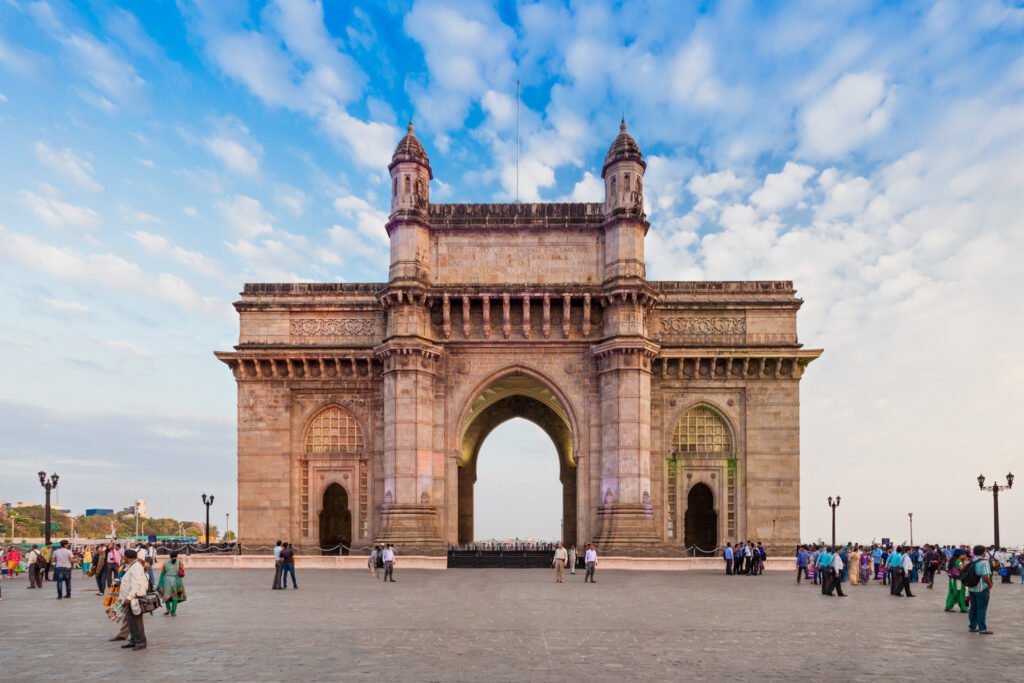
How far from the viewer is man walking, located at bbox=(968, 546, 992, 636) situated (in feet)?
50.1

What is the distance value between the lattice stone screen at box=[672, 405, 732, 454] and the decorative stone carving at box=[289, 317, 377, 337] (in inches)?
540

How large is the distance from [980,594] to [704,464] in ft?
71.1

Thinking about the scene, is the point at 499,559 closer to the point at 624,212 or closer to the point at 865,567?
the point at 865,567

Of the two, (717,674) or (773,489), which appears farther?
(773,489)

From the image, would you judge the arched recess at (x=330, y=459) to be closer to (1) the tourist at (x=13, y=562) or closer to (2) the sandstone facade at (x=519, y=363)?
(2) the sandstone facade at (x=519, y=363)

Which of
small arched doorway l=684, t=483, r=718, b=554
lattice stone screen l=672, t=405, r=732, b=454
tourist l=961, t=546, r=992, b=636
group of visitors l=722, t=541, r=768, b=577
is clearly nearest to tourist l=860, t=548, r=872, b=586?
group of visitors l=722, t=541, r=768, b=577

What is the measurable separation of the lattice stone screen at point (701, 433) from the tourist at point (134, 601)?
26.8m

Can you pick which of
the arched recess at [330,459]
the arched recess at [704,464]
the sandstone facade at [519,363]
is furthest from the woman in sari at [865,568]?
the arched recess at [330,459]

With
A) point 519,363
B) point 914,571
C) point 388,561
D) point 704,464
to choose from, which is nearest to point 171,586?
point 388,561

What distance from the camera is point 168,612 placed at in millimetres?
17703

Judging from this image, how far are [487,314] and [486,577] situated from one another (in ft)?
37.1

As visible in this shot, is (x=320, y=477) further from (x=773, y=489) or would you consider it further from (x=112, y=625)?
(x=112, y=625)

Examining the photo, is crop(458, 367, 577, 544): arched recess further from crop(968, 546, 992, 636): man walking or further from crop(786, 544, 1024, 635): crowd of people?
crop(968, 546, 992, 636): man walking

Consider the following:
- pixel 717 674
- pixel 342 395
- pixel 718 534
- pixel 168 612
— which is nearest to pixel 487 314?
pixel 342 395
